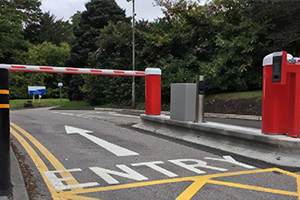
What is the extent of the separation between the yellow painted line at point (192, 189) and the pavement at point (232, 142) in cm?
175

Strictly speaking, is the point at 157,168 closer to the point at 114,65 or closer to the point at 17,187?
the point at 17,187

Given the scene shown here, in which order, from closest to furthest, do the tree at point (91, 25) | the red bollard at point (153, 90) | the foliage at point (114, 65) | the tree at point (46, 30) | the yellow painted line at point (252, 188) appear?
the yellow painted line at point (252, 188)
the red bollard at point (153, 90)
the foliage at point (114, 65)
the tree at point (91, 25)
the tree at point (46, 30)

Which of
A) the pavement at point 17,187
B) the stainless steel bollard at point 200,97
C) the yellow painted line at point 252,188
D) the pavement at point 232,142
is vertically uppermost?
the stainless steel bollard at point 200,97

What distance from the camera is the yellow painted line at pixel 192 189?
11.8ft

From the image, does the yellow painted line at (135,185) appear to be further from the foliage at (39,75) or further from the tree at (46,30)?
the tree at (46,30)

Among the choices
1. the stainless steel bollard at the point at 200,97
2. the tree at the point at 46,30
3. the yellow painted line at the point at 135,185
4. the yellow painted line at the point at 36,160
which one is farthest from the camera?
the tree at the point at 46,30

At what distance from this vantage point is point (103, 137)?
26.2ft

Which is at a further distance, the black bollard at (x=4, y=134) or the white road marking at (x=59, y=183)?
the white road marking at (x=59, y=183)

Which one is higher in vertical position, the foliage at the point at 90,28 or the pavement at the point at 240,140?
the foliage at the point at 90,28

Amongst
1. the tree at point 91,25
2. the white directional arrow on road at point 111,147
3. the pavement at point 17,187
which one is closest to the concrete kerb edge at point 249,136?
the white directional arrow on road at point 111,147

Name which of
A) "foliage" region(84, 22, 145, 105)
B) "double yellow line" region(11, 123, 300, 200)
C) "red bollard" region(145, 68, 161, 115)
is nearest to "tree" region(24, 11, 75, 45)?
"foliage" region(84, 22, 145, 105)

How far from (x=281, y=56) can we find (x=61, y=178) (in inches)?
176

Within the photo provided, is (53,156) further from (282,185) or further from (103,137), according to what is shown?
(282,185)

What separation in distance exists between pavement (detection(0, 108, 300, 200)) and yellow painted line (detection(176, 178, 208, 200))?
5.73ft
